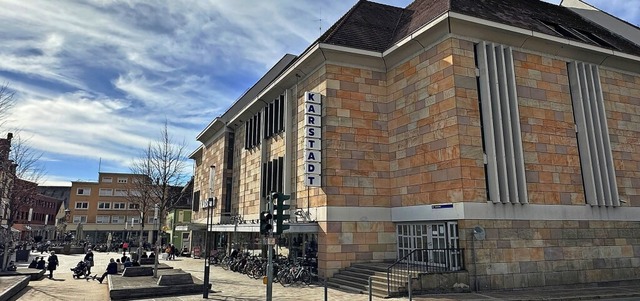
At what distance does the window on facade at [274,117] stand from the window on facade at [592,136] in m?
15.1

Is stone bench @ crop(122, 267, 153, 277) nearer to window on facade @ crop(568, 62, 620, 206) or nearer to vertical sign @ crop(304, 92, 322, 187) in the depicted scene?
vertical sign @ crop(304, 92, 322, 187)

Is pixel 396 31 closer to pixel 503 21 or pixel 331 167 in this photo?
pixel 503 21

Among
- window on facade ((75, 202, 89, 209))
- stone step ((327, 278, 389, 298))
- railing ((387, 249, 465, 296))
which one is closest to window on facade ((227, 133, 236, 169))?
stone step ((327, 278, 389, 298))

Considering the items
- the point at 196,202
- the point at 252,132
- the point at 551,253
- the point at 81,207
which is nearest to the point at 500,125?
the point at 551,253

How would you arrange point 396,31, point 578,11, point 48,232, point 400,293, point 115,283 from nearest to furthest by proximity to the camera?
1. point 400,293
2. point 115,283
3. point 396,31
4. point 578,11
5. point 48,232

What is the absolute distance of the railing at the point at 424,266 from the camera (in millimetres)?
14656

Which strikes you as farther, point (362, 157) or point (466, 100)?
point (362, 157)

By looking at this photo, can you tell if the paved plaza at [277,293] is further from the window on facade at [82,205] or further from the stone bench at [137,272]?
the window on facade at [82,205]

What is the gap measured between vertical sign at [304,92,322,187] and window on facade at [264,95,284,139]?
5263 millimetres

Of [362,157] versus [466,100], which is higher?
[466,100]

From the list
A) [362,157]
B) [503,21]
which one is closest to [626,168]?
[503,21]

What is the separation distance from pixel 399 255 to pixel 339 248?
3.01m

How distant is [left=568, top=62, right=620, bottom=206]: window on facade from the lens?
61.7ft

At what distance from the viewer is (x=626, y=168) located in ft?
66.6
